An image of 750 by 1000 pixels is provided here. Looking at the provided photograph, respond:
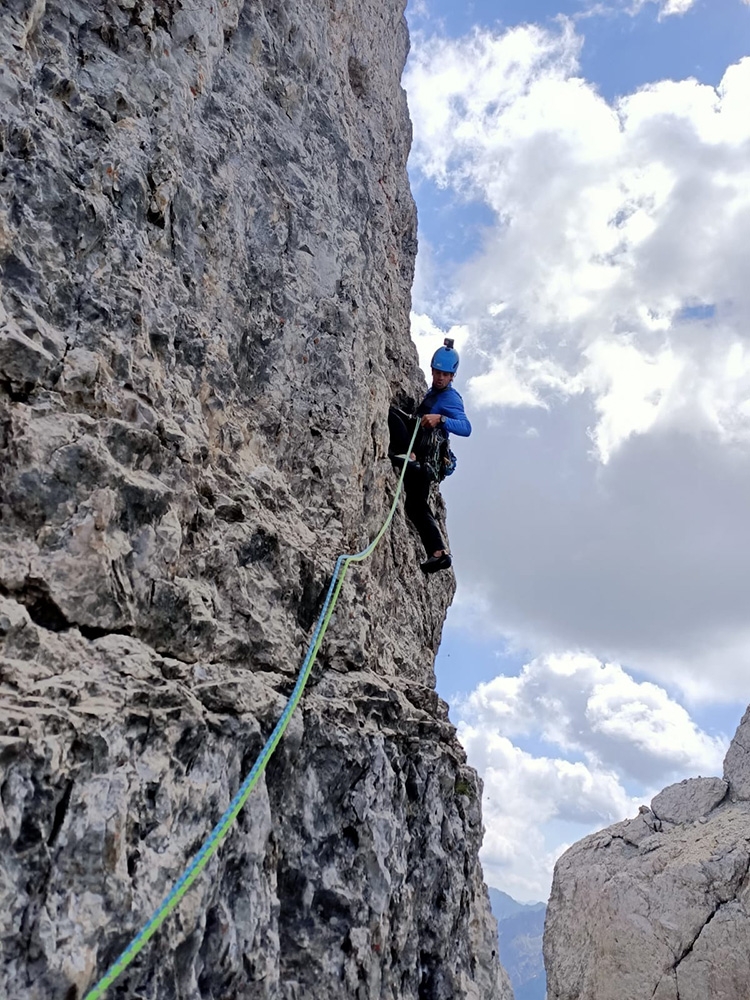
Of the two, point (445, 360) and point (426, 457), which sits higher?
point (445, 360)

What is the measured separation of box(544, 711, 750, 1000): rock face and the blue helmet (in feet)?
46.3

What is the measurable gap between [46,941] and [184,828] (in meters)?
0.95

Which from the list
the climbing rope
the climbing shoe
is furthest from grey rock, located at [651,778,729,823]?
the climbing rope

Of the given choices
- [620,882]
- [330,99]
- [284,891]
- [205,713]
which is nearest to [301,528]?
[205,713]

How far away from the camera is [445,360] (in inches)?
399

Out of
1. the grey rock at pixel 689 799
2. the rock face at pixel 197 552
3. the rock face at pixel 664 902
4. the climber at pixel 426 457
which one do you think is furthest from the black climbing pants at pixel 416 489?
the grey rock at pixel 689 799

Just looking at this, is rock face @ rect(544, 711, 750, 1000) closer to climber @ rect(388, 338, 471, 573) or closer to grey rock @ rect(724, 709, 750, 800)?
grey rock @ rect(724, 709, 750, 800)

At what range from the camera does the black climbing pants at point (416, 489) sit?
29.9 ft

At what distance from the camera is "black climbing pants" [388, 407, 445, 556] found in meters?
9.12

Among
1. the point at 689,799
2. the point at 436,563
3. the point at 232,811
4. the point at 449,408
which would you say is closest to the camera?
the point at 232,811

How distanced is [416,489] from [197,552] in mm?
4360

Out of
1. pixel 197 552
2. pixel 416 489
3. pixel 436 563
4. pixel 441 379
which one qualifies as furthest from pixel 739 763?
pixel 197 552

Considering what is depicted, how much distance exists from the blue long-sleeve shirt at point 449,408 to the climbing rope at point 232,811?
3388 millimetres

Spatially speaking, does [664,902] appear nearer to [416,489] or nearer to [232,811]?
[416,489]
